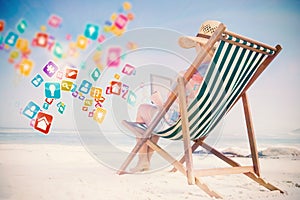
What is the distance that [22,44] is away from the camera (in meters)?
2.67

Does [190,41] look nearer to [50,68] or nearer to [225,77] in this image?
[225,77]

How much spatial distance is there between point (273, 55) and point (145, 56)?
2.02m

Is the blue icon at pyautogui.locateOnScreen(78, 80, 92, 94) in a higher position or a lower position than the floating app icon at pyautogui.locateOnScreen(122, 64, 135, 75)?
lower

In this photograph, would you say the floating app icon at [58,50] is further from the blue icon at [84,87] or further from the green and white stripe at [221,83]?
the green and white stripe at [221,83]

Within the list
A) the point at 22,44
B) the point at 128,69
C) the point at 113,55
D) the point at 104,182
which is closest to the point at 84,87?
the point at 113,55

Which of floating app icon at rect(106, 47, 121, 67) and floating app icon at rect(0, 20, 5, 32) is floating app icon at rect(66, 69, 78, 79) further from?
floating app icon at rect(0, 20, 5, 32)

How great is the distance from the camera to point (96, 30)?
3.00 metres

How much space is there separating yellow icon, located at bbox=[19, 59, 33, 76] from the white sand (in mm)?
967

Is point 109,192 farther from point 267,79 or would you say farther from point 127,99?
point 267,79

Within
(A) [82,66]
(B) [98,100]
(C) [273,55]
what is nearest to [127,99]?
(B) [98,100]

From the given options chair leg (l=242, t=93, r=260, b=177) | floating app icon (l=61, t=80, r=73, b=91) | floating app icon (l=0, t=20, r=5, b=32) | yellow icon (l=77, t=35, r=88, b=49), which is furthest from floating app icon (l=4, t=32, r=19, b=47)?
chair leg (l=242, t=93, r=260, b=177)

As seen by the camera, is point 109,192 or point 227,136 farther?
point 227,136

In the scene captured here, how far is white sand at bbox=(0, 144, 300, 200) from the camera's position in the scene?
4.51 ft

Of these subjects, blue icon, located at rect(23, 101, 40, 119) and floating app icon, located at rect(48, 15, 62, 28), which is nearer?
floating app icon, located at rect(48, 15, 62, 28)
